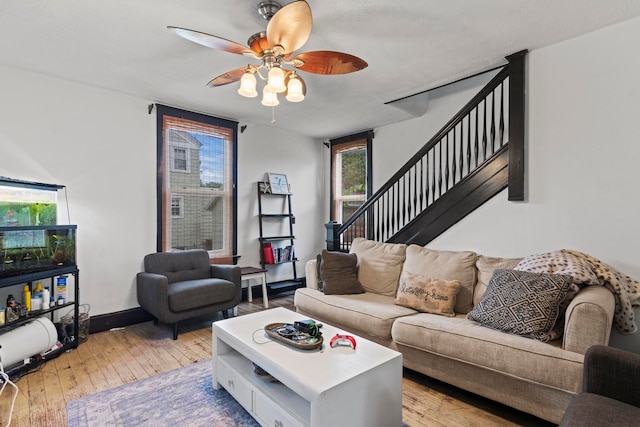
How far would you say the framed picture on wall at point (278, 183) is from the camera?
15.4ft

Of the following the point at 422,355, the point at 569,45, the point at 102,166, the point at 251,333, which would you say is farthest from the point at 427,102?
the point at 102,166

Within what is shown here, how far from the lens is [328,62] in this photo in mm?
2080

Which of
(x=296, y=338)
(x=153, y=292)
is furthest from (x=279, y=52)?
(x=153, y=292)

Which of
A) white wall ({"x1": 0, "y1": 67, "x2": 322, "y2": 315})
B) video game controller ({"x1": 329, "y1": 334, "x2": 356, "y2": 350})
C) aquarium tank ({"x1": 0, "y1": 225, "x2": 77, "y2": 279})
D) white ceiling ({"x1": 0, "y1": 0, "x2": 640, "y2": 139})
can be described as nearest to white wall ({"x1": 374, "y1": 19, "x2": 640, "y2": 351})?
white ceiling ({"x1": 0, "y1": 0, "x2": 640, "y2": 139})

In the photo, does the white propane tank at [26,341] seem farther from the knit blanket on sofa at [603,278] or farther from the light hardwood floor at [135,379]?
the knit blanket on sofa at [603,278]

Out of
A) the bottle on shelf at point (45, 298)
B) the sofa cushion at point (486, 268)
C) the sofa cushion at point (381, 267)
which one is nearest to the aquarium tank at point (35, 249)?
the bottle on shelf at point (45, 298)

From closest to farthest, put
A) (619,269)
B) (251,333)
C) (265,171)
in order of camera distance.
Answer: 1. (251,333)
2. (619,269)
3. (265,171)

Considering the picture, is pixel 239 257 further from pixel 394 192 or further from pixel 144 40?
pixel 144 40

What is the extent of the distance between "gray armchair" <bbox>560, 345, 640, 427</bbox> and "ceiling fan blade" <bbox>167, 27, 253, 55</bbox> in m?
2.40

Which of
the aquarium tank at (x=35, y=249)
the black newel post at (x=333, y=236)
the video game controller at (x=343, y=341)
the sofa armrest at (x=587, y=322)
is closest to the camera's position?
the sofa armrest at (x=587, y=322)

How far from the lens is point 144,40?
2.37 metres

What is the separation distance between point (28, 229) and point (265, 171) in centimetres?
276

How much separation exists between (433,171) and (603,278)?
5.91 feet

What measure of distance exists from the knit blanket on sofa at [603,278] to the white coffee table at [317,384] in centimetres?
126
